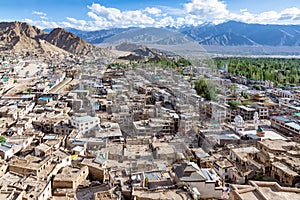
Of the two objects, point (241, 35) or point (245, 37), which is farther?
point (241, 35)

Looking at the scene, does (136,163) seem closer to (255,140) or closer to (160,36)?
(255,140)

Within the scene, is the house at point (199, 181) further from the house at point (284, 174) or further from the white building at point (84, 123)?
the white building at point (84, 123)

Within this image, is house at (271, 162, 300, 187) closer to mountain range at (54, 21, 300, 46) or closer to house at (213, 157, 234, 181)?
house at (213, 157, 234, 181)

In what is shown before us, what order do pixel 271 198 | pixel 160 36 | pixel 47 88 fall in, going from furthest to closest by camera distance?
pixel 160 36 → pixel 47 88 → pixel 271 198

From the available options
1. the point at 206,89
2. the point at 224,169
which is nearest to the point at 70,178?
the point at 224,169

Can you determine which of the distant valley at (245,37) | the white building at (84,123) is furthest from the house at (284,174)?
the distant valley at (245,37)

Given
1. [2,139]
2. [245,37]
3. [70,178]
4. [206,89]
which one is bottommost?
[70,178]

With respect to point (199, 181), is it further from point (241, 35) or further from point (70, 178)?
point (241, 35)

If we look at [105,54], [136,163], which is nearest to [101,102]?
[136,163]
